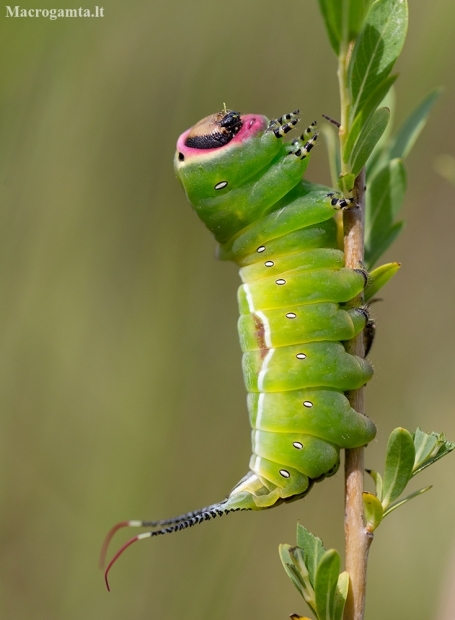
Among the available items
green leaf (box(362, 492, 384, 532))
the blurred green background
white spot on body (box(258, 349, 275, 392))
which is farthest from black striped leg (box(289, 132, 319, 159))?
the blurred green background

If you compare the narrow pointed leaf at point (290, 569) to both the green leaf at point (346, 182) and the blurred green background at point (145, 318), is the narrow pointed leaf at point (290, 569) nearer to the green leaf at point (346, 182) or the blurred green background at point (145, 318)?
the green leaf at point (346, 182)

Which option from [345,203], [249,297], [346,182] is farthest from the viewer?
[249,297]

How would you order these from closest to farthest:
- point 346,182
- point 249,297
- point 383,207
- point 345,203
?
1. point 346,182
2. point 345,203
3. point 383,207
4. point 249,297

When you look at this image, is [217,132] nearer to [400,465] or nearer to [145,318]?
[400,465]

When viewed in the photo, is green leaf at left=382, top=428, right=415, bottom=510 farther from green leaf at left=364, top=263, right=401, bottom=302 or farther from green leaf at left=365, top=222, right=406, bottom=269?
green leaf at left=365, top=222, right=406, bottom=269

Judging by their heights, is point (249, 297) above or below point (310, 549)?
above

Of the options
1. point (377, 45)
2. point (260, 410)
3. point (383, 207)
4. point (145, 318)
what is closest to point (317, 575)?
point (260, 410)

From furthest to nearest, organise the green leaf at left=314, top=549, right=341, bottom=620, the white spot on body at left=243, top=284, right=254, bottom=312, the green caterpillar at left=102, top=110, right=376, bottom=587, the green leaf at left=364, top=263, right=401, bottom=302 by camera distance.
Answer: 1. the white spot on body at left=243, top=284, right=254, bottom=312
2. the green caterpillar at left=102, top=110, right=376, bottom=587
3. the green leaf at left=364, top=263, right=401, bottom=302
4. the green leaf at left=314, top=549, right=341, bottom=620
